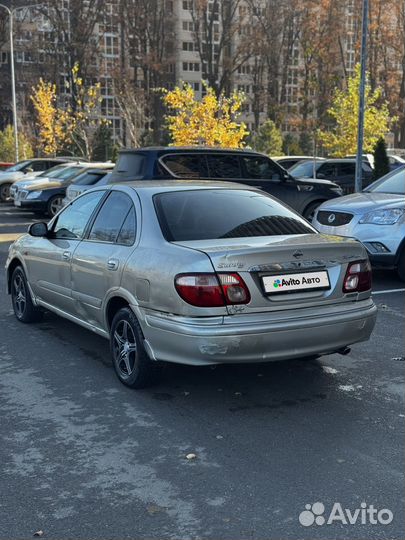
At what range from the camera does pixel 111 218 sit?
5555 millimetres

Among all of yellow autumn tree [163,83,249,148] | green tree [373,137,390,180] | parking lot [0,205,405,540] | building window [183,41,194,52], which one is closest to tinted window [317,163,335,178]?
green tree [373,137,390,180]

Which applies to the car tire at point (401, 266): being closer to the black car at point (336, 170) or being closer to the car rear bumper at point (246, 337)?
the car rear bumper at point (246, 337)

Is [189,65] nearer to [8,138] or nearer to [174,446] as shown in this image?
[8,138]

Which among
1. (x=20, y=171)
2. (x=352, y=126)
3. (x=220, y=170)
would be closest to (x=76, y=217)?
(x=220, y=170)

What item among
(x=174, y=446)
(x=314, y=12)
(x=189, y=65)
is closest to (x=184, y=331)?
(x=174, y=446)

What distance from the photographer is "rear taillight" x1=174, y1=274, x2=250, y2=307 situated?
433cm

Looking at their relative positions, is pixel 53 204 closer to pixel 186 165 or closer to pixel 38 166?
pixel 38 166

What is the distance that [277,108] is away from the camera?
62062 millimetres

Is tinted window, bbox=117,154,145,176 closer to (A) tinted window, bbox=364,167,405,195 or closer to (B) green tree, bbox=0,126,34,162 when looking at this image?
(A) tinted window, bbox=364,167,405,195

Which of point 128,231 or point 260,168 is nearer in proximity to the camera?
point 128,231

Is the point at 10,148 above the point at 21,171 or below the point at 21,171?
above

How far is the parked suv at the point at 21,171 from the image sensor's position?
79.7ft

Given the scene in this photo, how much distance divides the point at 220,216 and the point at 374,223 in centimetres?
449

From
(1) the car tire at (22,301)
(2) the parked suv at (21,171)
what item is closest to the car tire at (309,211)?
(1) the car tire at (22,301)
